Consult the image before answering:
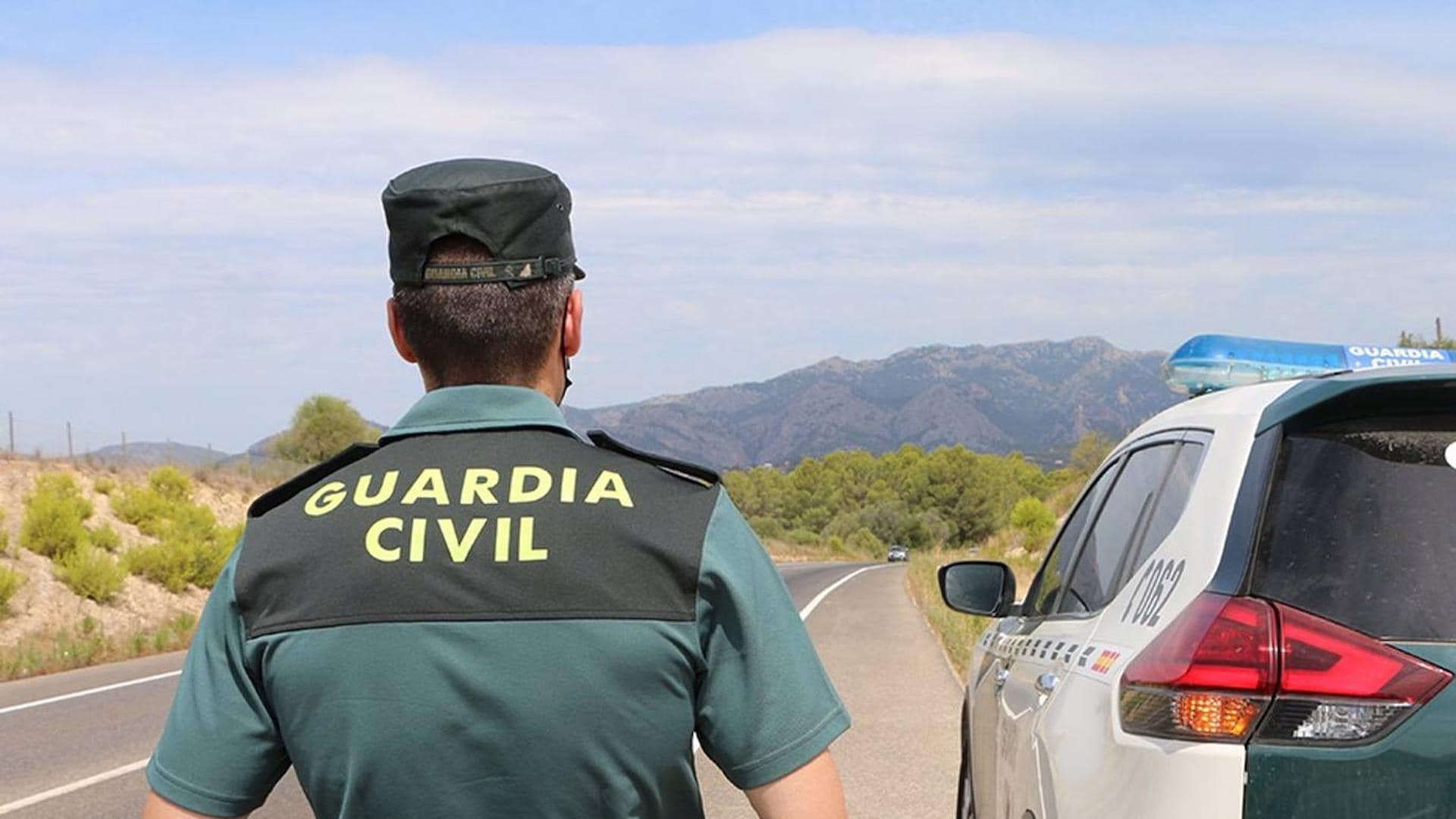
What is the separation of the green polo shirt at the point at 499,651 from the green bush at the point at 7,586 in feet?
82.8

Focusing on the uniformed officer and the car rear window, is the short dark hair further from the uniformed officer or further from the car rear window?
the car rear window

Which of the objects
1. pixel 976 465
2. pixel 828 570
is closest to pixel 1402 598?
pixel 828 570

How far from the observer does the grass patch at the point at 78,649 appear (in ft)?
59.4

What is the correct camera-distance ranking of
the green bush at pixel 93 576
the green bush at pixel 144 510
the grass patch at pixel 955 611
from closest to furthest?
the grass patch at pixel 955 611 → the green bush at pixel 93 576 → the green bush at pixel 144 510

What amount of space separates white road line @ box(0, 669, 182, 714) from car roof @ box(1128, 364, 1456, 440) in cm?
1251

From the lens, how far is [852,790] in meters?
10.0

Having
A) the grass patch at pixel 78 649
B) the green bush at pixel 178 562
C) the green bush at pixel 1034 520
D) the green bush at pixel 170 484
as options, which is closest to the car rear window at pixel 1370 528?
the grass patch at pixel 78 649

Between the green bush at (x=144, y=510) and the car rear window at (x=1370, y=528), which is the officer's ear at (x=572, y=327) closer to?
the car rear window at (x=1370, y=528)

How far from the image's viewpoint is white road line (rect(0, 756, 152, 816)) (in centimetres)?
949

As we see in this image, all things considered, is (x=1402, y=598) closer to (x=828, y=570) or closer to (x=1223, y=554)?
(x=1223, y=554)

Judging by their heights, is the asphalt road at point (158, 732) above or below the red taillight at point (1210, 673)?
below

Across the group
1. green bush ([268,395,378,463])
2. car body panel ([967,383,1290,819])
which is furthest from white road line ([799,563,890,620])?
green bush ([268,395,378,463])

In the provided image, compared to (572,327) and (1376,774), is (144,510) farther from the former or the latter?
(1376,774)

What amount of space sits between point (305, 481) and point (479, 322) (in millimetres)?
310
